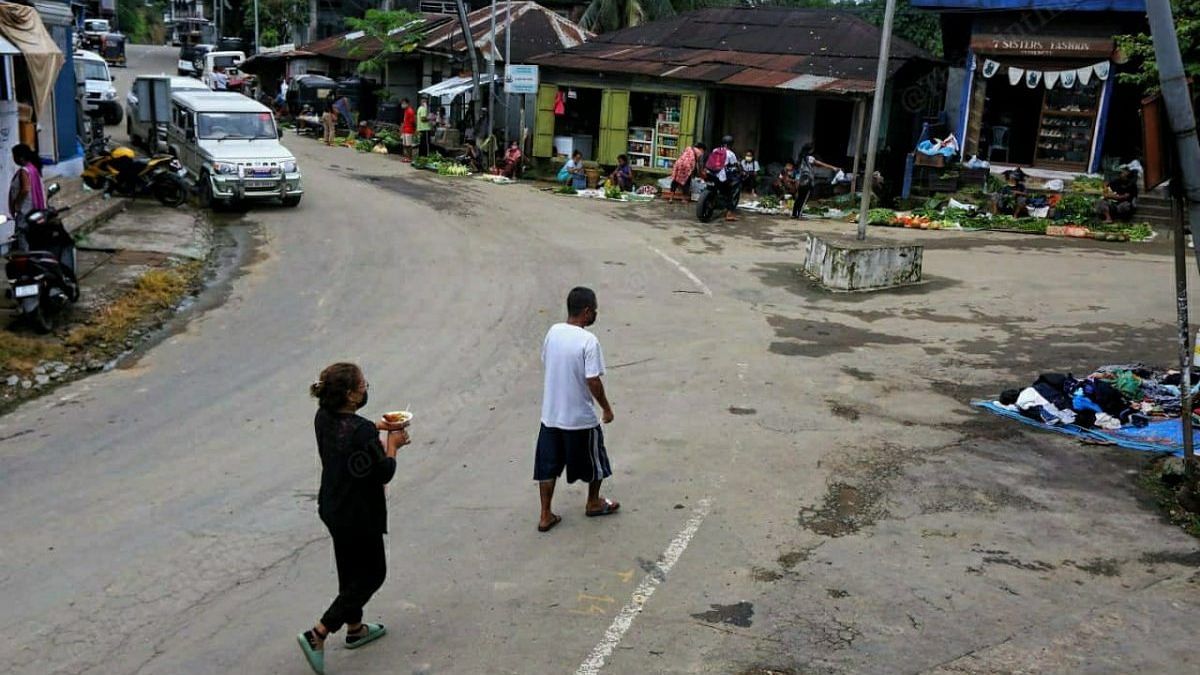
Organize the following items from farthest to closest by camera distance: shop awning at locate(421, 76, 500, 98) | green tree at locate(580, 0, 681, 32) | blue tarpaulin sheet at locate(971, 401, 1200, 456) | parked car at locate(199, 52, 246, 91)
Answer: parked car at locate(199, 52, 246, 91) < green tree at locate(580, 0, 681, 32) < shop awning at locate(421, 76, 500, 98) < blue tarpaulin sheet at locate(971, 401, 1200, 456)

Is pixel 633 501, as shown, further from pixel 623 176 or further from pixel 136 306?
pixel 623 176

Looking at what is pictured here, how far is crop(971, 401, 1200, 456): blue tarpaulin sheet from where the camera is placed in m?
8.49

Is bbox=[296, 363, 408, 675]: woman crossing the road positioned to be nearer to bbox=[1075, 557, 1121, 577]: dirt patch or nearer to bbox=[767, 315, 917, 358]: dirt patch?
bbox=[1075, 557, 1121, 577]: dirt patch

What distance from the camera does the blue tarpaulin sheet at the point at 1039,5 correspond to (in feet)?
71.7

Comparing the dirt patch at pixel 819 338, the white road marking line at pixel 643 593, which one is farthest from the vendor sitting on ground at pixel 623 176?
the white road marking line at pixel 643 593

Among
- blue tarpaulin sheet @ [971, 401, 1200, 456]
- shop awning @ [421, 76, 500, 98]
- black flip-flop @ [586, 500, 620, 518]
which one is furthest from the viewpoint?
shop awning @ [421, 76, 500, 98]

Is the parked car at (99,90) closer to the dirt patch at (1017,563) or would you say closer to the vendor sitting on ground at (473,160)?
the vendor sitting on ground at (473,160)

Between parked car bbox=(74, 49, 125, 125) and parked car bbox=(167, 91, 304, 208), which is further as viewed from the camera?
parked car bbox=(74, 49, 125, 125)

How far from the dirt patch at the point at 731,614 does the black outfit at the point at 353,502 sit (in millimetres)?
1781

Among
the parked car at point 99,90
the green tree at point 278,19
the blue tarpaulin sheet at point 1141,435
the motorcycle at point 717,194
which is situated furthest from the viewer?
the green tree at point 278,19

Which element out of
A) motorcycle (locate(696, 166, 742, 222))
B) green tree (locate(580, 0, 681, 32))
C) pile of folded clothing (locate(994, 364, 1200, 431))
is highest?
green tree (locate(580, 0, 681, 32))

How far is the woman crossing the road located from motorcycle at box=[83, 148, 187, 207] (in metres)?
16.5

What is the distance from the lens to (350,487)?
4949mm

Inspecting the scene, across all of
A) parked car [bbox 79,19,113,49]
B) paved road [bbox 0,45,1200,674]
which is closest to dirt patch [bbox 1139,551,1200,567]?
paved road [bbox 0,45,1200,674]
